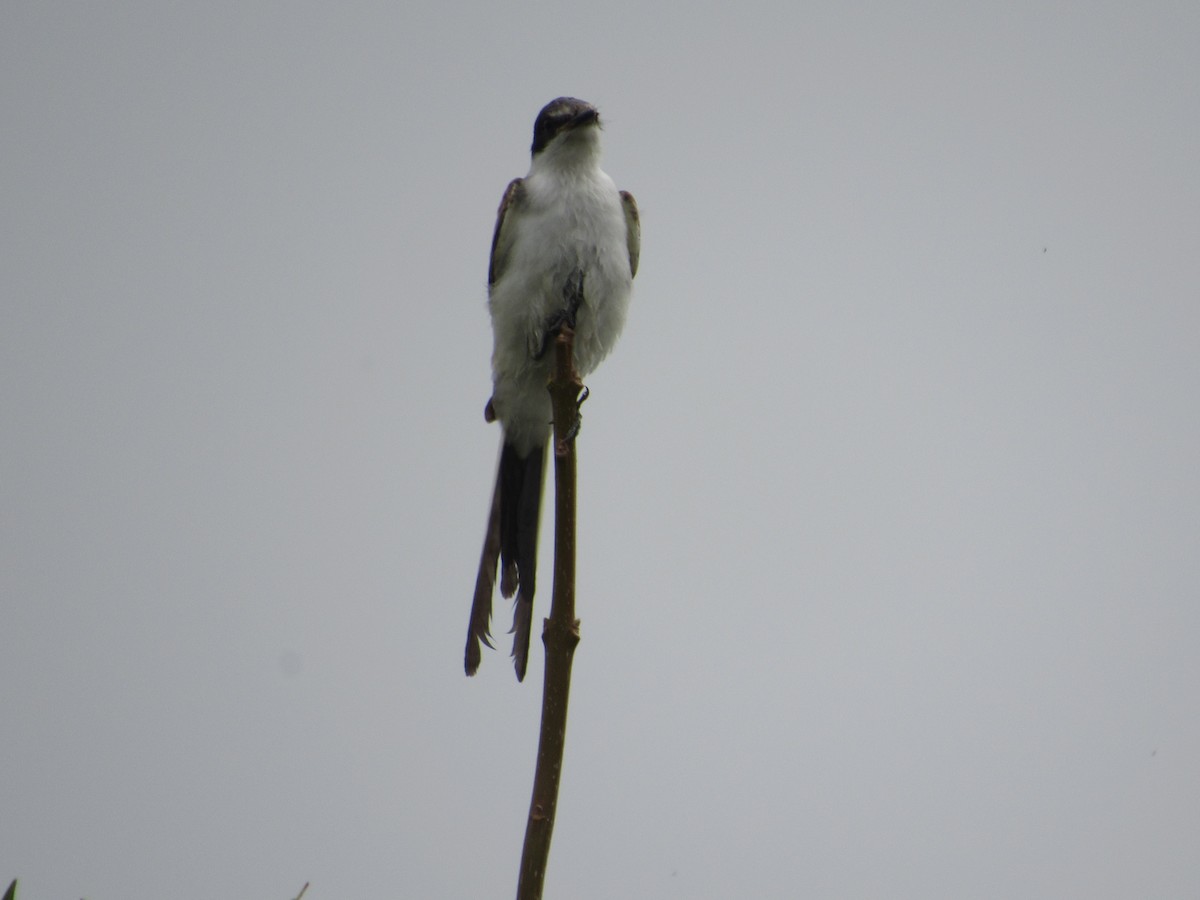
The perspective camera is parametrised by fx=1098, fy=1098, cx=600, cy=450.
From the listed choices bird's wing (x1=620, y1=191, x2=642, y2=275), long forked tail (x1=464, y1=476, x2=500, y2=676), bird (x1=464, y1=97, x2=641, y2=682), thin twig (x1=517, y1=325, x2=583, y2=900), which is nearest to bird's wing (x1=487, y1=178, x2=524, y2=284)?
bird (x1=464, y1=97, x2=641, y2=682)

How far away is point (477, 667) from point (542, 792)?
130 cm

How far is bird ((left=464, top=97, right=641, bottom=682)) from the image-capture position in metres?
3.85

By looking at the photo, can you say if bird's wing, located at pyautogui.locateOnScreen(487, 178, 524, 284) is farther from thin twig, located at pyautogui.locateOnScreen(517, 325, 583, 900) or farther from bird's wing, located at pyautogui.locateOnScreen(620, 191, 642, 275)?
thin twig, located at pyautogui.locateOnScreen(517, 325, 583, 900)

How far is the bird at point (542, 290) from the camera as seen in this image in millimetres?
3852

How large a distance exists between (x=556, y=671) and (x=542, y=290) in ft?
7.43

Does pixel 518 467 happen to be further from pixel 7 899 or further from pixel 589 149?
pixel 7 899

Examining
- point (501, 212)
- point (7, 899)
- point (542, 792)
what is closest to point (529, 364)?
point (501, 212)

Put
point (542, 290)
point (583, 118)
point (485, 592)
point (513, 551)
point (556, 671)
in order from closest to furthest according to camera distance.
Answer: point (556, 671)
point (485, 592)
point (513, 551)
point (542, 290)
point (583, 118)

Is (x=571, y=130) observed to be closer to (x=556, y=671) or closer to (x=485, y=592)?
(x=485, y=592)

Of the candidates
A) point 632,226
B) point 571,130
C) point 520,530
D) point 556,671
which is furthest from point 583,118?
point 556,671

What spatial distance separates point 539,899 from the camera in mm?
1583

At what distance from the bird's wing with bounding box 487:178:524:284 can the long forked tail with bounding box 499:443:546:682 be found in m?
0.70

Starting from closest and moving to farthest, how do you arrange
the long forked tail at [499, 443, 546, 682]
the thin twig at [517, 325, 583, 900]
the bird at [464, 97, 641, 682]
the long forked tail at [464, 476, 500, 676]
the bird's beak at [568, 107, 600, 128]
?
the thin twig at [517, 325, 583, 900], the long forked tail at [464, 476, 500, 676], the long forked tail at [499, 443, 546, 682], the bird at [464, 97, 641, 682], the bird's beak at [568, 107, 600, 128]

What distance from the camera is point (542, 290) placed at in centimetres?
388
